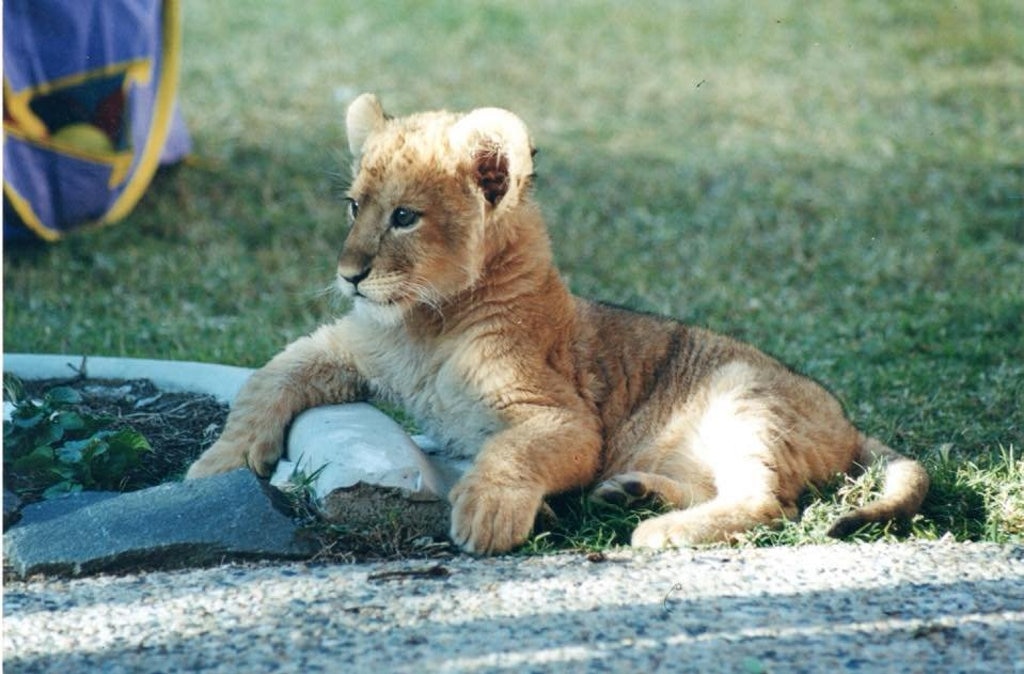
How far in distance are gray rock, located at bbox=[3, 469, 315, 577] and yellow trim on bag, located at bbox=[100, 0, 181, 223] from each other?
16.2 feet

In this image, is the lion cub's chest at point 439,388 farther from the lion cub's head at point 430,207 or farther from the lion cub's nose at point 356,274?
the lion cub's nose at point 356,274

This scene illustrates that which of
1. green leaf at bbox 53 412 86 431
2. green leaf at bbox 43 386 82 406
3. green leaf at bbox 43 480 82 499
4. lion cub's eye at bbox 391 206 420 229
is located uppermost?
lion cub's eye at bbox 391 206 420 229

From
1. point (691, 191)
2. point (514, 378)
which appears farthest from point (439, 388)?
point (691, 191)

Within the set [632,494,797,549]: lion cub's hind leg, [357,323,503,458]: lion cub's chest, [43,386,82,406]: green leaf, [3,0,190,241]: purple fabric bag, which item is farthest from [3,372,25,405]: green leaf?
[3,0,190,241]: purple fabric bag

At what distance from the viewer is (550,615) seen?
3.68m

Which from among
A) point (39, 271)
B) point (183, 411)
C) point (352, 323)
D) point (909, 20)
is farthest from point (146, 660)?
point (909, 20)

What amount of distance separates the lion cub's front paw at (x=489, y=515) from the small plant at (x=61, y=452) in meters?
1.23

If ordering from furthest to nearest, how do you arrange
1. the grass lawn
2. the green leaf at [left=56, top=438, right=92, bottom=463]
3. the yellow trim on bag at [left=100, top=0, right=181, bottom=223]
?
the yellow trim on bag at [left=100, top=0, right=181, bottom=223] → the grass lawn → the green leaf at [left=56, top=438, right=92, bottom=463]

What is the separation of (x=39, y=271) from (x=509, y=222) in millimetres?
4412

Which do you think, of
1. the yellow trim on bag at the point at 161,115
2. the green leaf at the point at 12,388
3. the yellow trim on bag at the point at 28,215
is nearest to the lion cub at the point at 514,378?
the green leaf at the point at 12,388

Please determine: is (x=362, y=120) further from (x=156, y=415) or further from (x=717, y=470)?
(x=717, y=470)

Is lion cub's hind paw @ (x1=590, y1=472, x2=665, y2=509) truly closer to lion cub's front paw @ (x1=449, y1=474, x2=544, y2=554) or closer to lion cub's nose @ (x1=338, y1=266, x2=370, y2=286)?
lion cub's front paw @ (x1=449, y1=474, x2=544, y2=554)

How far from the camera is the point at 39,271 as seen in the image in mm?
8320

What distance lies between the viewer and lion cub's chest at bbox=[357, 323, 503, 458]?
4.76m
